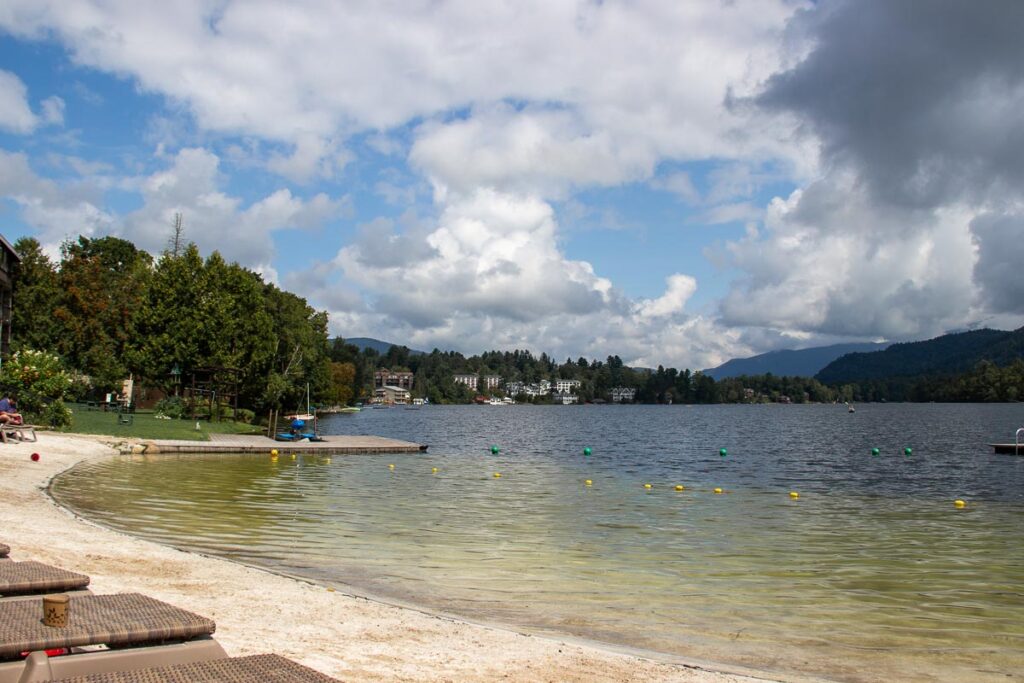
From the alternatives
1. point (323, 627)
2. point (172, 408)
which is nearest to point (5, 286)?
point (172, 408)

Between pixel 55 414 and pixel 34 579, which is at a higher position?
pixel 55 414

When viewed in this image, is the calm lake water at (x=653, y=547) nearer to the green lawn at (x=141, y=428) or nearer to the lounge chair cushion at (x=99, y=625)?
the lounge chair cushion at (x=99, y=625)

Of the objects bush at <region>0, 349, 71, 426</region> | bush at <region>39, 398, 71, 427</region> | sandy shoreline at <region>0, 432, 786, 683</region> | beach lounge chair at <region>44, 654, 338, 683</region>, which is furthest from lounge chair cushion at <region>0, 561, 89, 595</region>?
bush at <region>39, 398, 71, 427</region>

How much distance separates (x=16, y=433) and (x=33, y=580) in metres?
26.7

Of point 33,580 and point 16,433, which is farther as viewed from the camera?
point 16,433

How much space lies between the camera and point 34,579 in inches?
252

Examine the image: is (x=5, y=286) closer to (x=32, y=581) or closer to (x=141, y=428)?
(x=141, y=428)

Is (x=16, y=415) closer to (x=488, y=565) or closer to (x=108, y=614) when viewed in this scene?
(x=488, y=565)

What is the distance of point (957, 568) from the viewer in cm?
1520

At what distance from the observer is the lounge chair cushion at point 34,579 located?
625 centimetres

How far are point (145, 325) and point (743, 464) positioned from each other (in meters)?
43.9

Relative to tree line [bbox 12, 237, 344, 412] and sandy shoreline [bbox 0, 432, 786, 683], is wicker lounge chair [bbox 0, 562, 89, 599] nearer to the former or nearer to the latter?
sandy shoreline [bbox 0, 432, 786, 683]

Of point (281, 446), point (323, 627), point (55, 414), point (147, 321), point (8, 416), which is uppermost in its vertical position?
point (147, 321)

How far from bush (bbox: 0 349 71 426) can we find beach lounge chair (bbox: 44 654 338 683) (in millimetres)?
31997
